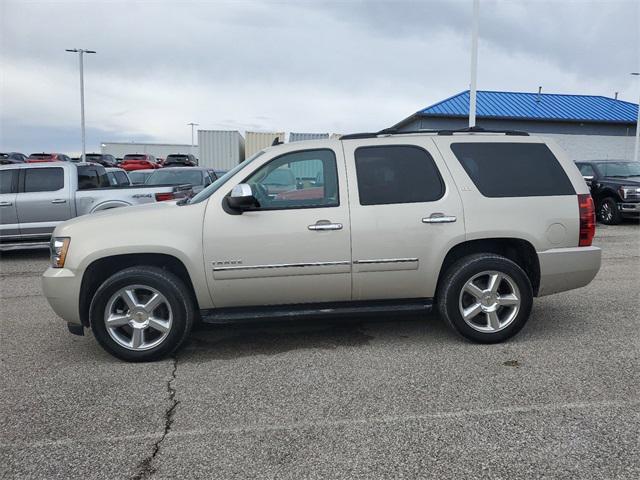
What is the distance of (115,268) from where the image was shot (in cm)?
463

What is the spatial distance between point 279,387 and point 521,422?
5.48 feet

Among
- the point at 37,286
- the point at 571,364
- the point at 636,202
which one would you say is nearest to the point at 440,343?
the point at 571,364

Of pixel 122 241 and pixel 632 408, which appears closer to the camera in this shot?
pixel 632 408

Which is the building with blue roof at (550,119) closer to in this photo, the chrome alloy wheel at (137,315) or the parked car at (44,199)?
the parked car at (44,199)

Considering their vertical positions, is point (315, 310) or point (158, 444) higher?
point (315, 310)

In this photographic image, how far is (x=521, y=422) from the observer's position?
3.28m

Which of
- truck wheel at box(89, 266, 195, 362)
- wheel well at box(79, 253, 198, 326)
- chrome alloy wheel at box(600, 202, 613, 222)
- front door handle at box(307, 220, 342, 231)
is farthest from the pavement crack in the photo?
chrome alloy wheel at box(600, 202, 613, 222)

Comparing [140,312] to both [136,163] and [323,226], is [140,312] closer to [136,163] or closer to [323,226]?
[323,226]

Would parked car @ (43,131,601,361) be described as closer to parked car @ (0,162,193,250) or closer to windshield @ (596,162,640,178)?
parked car @ (0,162,193,250)

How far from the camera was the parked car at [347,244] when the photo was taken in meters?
4.39

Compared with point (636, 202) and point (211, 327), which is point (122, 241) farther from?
point (636, 202)

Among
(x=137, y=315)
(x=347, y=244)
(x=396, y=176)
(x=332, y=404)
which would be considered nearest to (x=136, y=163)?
(x=137, y=315)

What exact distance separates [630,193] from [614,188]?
414 millimetres

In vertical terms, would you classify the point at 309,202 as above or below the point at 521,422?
above
